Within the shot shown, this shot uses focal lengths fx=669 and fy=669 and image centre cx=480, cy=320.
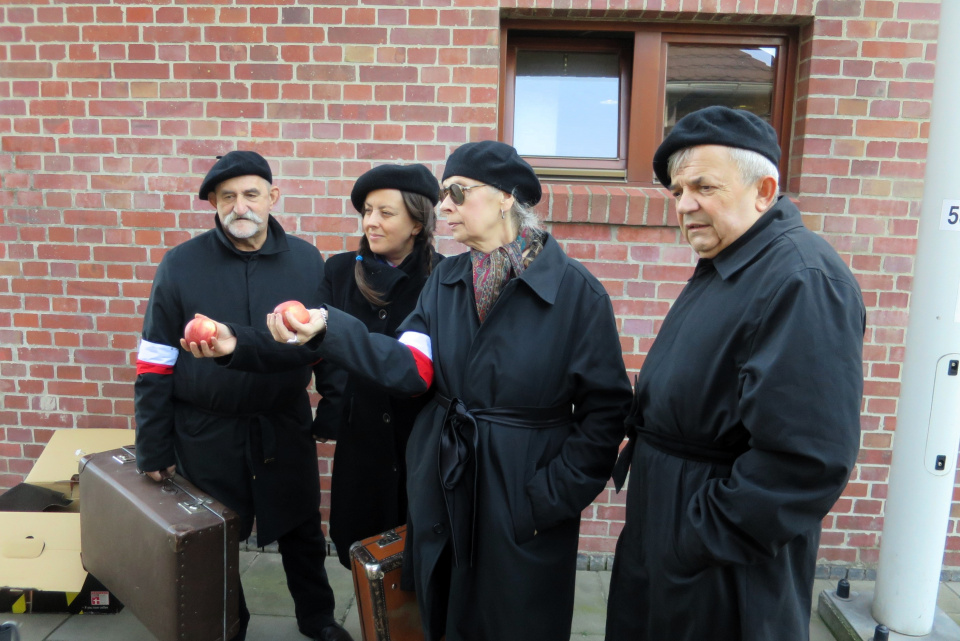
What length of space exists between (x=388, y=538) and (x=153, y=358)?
1.10m

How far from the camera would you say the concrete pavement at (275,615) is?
295 cm

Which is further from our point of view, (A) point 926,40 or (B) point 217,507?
(A) point 926,40

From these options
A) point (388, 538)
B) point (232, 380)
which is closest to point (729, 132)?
point (388, 538)

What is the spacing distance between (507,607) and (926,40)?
10.6ft

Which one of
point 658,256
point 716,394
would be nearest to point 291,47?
point 658,256

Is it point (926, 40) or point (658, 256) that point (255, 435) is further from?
point (926, 40)

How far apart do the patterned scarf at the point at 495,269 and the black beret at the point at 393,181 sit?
20.9 inches

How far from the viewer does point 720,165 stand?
5.23 feet

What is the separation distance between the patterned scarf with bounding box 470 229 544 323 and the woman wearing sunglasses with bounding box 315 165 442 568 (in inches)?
19.9

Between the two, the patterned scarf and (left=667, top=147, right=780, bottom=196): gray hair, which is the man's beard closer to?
the patterned scarf

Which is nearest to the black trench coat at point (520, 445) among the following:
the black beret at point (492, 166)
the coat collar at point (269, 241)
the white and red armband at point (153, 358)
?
the black beret at point (492, 166)

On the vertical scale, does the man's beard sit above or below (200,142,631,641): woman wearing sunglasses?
above

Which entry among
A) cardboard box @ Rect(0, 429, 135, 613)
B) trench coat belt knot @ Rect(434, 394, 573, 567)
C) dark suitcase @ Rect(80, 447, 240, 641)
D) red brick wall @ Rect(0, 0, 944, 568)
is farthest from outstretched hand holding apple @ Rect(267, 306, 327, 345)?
cardboard box @ Rect(0, 429, 135, 613)

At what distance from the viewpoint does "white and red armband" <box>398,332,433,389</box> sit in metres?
2.01
